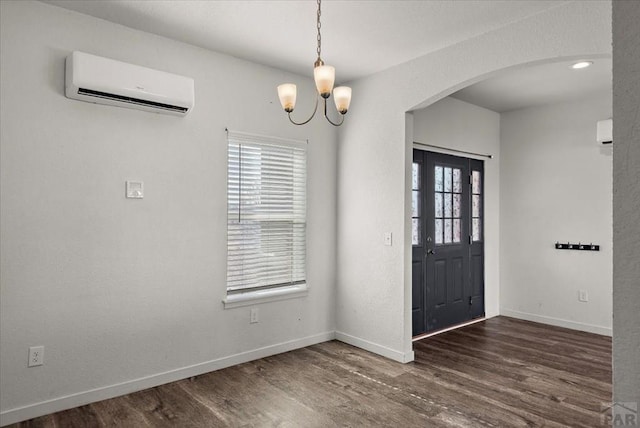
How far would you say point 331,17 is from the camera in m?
2.91

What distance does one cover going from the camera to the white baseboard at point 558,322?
4.68 meters

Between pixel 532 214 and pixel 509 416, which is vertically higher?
pixel 532 214

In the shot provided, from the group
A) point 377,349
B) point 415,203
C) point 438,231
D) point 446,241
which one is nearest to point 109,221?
point 377,349

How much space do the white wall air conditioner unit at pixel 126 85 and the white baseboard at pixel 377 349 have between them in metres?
2.66

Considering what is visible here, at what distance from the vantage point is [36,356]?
270 centimetres

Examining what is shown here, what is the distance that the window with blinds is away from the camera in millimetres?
3648

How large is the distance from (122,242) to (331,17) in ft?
7.21

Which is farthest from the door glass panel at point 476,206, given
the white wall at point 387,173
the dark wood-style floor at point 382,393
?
the white wall at point 387,173

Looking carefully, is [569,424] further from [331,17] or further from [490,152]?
[490,152]

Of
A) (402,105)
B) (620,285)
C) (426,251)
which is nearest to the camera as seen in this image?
(620,285)

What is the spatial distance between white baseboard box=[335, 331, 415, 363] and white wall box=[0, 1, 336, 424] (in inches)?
30.1

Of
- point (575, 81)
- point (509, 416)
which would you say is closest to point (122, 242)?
point (509, 416)

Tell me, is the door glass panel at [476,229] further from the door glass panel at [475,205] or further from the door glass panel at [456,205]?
the door glass panel at [456,205]

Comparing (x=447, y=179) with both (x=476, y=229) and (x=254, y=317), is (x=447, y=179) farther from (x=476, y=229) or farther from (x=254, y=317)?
(x=254, y=317)
